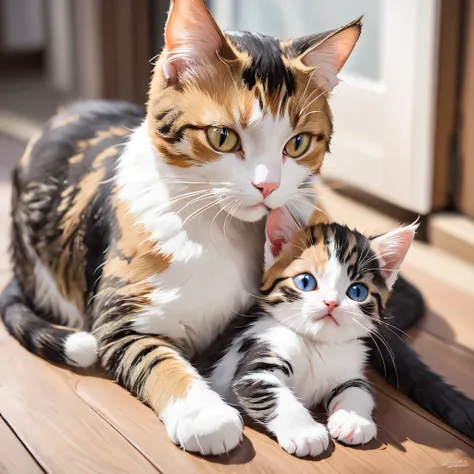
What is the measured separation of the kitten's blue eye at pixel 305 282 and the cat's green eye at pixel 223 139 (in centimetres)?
22

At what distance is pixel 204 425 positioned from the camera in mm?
1161

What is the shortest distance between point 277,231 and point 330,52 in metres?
0.29

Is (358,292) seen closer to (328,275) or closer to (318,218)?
(328,275)

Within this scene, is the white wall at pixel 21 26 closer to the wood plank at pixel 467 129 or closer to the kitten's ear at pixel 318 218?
the wood plank at pixel 467 129

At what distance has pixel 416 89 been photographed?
76.8 inches

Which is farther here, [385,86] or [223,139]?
[385,86]

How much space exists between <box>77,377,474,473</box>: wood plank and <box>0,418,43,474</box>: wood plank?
14 cm

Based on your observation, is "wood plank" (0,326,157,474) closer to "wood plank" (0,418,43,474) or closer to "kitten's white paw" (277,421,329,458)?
"wood plank" (0,418,43,474)

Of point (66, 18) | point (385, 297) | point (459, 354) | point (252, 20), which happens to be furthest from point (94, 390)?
point (66, 18)

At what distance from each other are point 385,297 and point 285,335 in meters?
0.17

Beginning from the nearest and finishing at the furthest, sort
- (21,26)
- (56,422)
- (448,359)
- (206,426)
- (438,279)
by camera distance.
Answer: (206,426), (56,422), (448,359), (438,279), (21,26)

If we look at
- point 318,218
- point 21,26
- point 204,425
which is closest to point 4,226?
point 318,218

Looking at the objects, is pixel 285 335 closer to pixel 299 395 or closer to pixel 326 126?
pixel 299 395

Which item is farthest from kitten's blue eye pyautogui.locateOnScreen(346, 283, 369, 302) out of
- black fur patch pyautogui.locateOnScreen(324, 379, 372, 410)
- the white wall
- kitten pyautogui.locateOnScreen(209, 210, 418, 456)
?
the white wall
